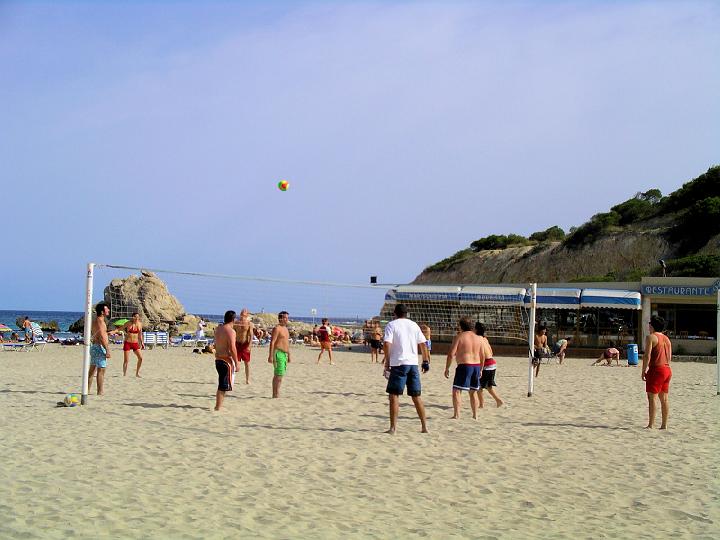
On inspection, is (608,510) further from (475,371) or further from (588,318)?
(588,318)

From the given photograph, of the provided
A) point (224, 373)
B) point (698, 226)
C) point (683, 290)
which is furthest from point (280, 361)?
point (698, 226)

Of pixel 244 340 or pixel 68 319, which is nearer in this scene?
pixel 244 340

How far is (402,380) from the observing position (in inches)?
299

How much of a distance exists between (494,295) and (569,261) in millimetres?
23834

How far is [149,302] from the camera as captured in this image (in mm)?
47656

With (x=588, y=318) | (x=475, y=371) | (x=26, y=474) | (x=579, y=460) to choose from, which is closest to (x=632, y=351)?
(x=588, y=318)

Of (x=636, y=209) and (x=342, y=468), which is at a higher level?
(x=636, y=209)

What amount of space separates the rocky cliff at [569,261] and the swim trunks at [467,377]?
114ft

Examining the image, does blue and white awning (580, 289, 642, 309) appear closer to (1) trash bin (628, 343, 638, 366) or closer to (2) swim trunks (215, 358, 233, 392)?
Result: (1) trash bin (628, 343, 638, 366)

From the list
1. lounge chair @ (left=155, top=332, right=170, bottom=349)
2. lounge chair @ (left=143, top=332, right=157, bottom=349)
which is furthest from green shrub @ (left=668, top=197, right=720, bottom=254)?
lounge chair @ (left=143, top=332, right=157, bottom=349)

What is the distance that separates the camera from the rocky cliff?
44.1 m

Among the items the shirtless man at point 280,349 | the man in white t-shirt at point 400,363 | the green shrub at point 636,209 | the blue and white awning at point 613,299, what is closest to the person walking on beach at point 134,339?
the shirtless man at point 280,349

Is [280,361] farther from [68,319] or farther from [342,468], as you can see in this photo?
[68,319]

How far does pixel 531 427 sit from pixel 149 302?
4245 cm
